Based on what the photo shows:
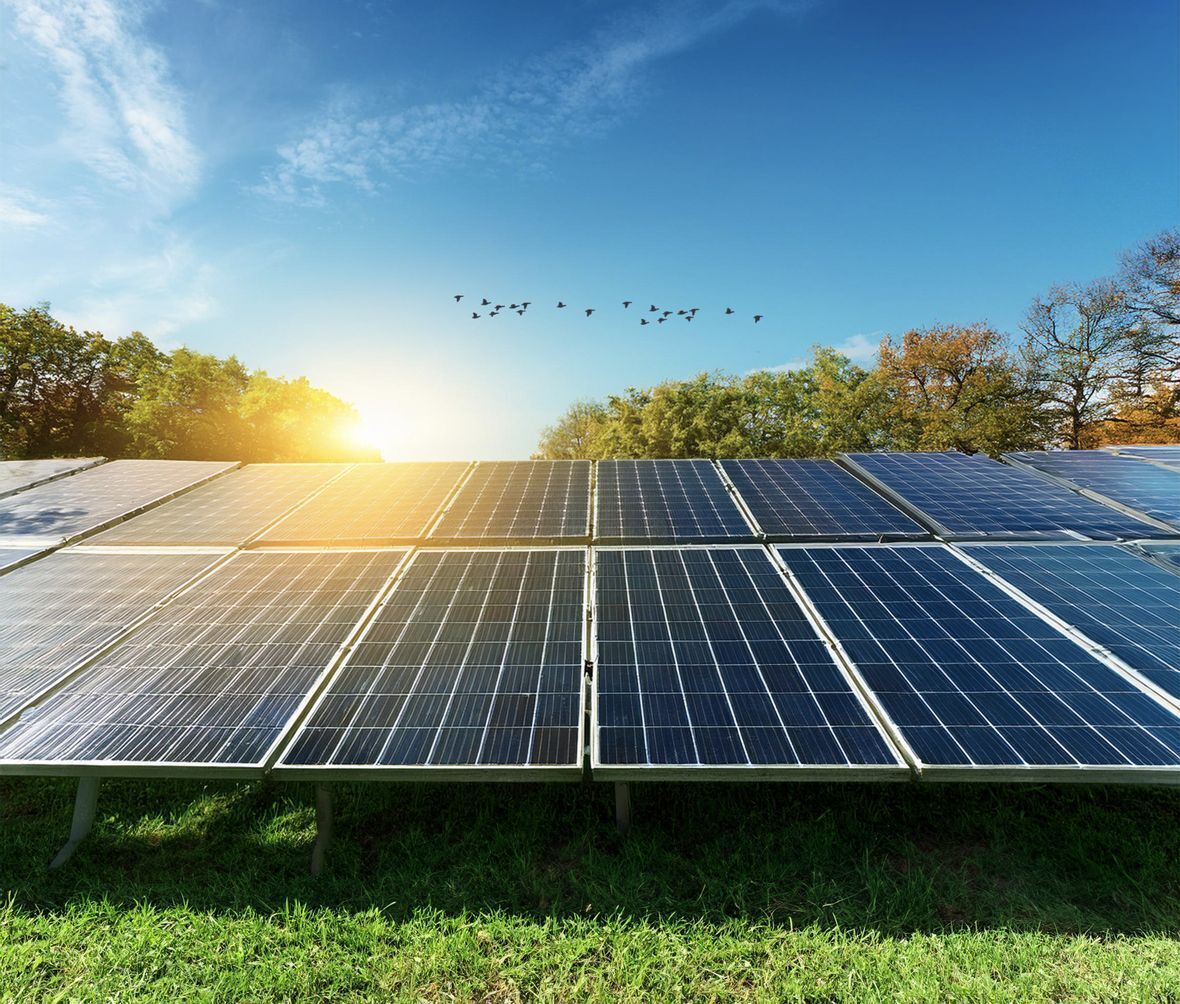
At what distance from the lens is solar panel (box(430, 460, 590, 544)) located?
9891 mm

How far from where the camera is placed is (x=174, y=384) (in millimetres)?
39781

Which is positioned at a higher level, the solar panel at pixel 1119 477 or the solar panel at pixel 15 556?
the solar panel at pixel 1119 477

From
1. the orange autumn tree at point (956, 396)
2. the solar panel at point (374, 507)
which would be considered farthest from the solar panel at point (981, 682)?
the orange autumn tree at point (956, 396)

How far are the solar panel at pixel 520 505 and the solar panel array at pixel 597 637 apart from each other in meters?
0.08

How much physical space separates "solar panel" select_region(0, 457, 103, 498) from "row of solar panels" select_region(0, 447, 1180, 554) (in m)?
0.34

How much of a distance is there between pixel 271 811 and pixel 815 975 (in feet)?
23.1

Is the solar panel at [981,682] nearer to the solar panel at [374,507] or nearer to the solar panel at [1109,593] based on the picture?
the solar panel at [1109,593]

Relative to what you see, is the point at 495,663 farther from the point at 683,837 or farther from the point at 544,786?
the point at 683,837

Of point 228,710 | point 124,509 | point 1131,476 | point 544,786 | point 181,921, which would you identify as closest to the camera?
point 181,921

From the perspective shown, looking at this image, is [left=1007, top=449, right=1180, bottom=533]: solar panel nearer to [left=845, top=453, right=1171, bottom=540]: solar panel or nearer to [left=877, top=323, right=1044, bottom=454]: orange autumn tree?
[left=845, top=453, right=1171, bottom=540]: solar panel

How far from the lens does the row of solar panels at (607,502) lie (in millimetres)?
10023

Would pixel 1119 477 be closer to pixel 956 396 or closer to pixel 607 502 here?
pixel 607 502

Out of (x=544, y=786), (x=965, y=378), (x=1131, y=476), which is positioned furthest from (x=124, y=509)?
(x=965, y=378)

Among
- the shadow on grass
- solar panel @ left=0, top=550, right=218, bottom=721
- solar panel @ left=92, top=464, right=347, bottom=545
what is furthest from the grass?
solar panel @ left=92, top=464, right=347, bottom=545
